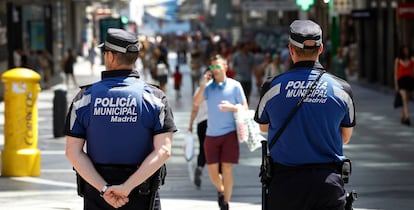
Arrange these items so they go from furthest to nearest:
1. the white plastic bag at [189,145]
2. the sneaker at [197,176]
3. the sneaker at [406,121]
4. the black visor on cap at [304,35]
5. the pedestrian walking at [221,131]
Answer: the sneaker at [406,121] < the sneaker at [197,176] < the white plastic bag at [189,145] < the pedestrian walking at [221,131] < the black visor on cap at [304,35]

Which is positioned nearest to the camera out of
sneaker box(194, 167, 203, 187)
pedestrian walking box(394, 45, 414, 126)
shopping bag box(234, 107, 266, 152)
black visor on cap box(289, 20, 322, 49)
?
black visor on cap box(289, 20, 322, 49)

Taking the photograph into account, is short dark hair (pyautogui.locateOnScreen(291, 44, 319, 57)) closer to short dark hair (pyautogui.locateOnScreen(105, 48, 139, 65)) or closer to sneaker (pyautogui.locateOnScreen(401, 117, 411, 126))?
short dark hair (pyautogui.locateOnScreen(105, 48, 139, 65))

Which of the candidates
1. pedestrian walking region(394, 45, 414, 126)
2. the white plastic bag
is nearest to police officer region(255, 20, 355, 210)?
the white plastic bag

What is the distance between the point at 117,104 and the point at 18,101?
857cm

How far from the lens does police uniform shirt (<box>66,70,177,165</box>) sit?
19.8ft

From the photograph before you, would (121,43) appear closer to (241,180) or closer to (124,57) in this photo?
(124,57)

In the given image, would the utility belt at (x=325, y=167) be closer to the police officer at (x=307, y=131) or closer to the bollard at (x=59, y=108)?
the police officer at (x=307, y=131)

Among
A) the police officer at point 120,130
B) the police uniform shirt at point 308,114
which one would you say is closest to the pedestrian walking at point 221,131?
the police uniform shirt at point 308,114

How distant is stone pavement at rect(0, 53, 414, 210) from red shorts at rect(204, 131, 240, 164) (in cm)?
77

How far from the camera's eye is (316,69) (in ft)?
20.7

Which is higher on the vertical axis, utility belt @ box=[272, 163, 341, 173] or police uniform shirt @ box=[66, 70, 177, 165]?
police uniform shirt @ box=[66, 70, 177, 165]

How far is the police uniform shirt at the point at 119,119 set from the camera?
6.04 meters

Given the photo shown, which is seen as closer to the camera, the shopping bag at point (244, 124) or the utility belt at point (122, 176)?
the utility belt at point (122, 176)

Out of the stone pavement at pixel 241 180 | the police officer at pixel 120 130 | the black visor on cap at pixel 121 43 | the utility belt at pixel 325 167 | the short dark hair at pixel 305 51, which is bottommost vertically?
the stone pavement at pixel 241 180
